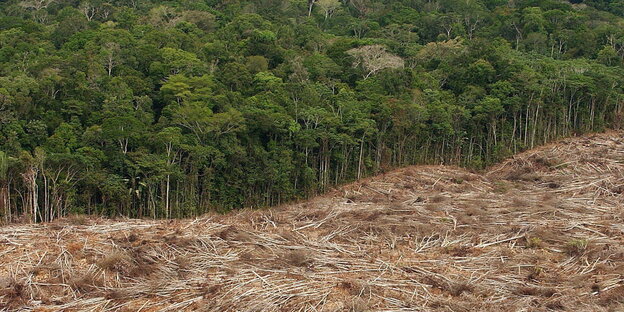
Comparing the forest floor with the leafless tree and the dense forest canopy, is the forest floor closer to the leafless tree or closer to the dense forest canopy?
the dense forest canopy

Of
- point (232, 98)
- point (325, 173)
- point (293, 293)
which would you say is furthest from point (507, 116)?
point (293, 293)

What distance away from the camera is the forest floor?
7184mm

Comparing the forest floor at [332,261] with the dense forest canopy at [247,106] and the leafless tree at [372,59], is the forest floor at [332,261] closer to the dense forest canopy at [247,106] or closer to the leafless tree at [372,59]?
the dense forest canopy at [247,106]

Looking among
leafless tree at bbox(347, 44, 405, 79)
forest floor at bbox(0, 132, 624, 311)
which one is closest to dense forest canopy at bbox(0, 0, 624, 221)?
leafless tree at bbox(347, 44, 405, 79)

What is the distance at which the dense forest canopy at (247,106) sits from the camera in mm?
16922

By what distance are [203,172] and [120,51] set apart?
25.2ft

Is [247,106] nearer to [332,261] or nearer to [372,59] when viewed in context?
[372,59]

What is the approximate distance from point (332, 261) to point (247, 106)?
1169 cm

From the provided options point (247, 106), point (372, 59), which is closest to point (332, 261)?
point (247, 106)

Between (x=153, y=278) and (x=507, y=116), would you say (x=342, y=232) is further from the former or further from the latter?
(x=507, y=116)

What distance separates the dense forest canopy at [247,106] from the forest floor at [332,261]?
6.38 m

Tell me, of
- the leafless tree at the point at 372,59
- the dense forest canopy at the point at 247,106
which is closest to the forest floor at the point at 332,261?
the dense forest canopy at the point at 247,106

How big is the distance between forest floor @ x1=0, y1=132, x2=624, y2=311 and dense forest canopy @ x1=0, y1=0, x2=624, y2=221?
6.38 metres

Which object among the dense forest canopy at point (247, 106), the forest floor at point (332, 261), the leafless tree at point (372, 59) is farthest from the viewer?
the leafless tree at point (372, 59)
